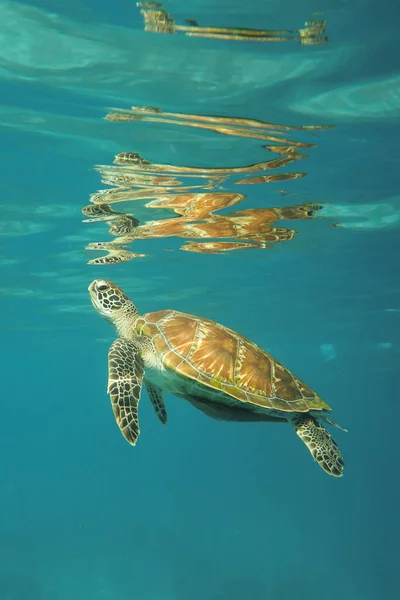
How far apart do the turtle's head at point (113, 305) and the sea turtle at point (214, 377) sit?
0.55m

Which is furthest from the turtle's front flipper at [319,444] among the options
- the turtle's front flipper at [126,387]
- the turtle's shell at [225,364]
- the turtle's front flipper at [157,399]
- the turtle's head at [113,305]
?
the turtle's head at [113,305]

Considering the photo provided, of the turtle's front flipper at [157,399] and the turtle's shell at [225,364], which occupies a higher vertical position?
the turtle's shell at [225,364]

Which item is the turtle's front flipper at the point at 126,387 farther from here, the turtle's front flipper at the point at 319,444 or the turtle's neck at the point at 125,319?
the turtle's front flipper at the point at 319,444

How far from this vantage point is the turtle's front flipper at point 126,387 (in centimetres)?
609

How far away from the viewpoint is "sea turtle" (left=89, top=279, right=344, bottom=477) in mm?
6973

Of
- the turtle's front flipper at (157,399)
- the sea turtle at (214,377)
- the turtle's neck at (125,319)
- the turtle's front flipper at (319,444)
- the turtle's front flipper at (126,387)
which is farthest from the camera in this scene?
the turtle's neck at (125,319)

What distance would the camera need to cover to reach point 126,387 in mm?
6527

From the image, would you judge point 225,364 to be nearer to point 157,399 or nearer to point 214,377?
point 214,377

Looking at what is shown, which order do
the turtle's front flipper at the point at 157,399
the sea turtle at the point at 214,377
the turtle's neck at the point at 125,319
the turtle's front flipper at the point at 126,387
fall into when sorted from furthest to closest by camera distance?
1. the turtle's neck at the point at 125,319
2. the turtle's front flipper at the point at 157,399
3. the sea turtle at the point at 214,377
4. the turtle's front flipper at the point at 126,387

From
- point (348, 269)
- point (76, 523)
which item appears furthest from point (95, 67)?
point (76, 523)

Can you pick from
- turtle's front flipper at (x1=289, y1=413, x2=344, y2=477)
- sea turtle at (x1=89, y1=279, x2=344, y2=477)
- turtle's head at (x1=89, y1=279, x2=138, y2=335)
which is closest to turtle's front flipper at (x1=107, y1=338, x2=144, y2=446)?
sea turtle at (x1=89, y1=279, x2=344, y2=477)

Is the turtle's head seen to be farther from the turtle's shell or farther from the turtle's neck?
the turtle's shell

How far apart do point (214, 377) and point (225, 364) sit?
33 centimetres

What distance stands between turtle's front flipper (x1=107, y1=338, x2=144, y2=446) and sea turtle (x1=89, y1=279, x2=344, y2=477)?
0.04 ft
